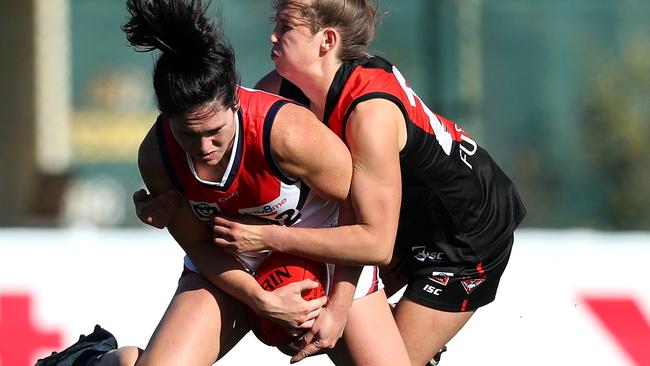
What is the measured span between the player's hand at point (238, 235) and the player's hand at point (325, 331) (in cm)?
29

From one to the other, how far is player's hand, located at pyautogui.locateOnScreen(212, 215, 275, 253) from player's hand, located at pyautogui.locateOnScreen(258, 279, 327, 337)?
159mm

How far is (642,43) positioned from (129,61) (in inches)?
168

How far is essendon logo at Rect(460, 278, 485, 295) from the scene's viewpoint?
404 cm

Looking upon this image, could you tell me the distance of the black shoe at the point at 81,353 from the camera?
13.3ft

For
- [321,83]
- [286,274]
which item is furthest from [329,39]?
[286,274]

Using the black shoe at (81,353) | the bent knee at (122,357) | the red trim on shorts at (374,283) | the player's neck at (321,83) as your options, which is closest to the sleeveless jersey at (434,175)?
the player's neck at (321,83)

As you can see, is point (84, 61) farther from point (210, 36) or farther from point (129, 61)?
point (210, 36)

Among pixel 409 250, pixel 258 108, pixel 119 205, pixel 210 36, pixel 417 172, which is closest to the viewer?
pixel 210 36

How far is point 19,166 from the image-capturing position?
9.62 meters

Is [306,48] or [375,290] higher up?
[306,48]

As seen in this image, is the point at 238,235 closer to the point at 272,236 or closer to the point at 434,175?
the point at 272,236

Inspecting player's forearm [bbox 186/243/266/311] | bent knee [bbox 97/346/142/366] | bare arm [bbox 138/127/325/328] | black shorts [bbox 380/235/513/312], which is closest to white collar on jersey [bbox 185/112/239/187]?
bare arm [bbox 138/127/325/328]

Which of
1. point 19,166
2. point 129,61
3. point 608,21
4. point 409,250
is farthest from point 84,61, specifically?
point 409,250

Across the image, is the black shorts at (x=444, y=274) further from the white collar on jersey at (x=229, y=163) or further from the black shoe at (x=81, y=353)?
the black shoe at (x=81, y=353)
